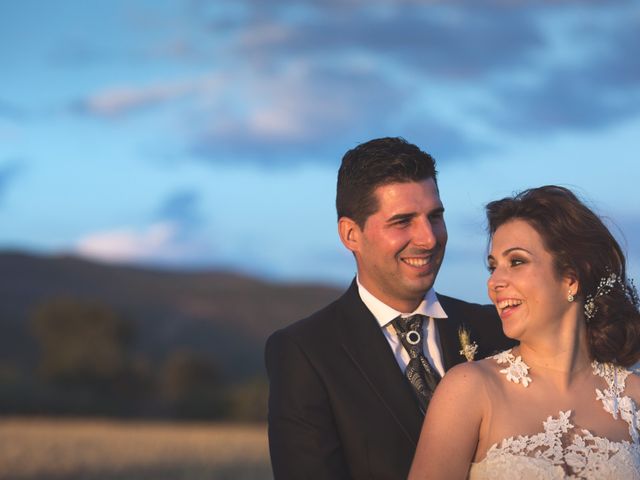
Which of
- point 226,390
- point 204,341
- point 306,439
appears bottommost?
point 306,439

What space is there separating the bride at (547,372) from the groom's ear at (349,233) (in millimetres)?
877

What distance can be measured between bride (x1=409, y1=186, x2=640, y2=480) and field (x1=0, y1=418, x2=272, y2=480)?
15.8m

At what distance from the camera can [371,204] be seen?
5.41 metres

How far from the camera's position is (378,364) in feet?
17.2

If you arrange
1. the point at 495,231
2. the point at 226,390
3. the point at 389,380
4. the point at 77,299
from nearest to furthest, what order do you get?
the point at 495,231, the point at 389,380, the point at 226,390, the point at 77,299

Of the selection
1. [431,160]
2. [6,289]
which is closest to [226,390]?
[6,289]

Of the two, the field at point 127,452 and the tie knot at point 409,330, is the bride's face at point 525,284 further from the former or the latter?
the field at point 127,452

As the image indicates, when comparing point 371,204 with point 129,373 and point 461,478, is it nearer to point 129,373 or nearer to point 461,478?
point 461,478

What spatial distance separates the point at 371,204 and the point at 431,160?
1.29 feet

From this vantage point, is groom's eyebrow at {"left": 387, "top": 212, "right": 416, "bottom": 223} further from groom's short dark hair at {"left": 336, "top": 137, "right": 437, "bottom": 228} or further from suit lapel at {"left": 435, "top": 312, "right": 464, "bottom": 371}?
suit lapel at {"left": 435, "top": 312, "right": 464, "bottom": 371}

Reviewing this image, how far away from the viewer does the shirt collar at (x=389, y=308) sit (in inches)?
215

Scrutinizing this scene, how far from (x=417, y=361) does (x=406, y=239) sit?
61cm

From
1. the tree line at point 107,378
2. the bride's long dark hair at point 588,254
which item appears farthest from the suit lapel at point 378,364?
the tree line at point 107,378

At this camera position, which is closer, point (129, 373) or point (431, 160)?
point (431, 160)
